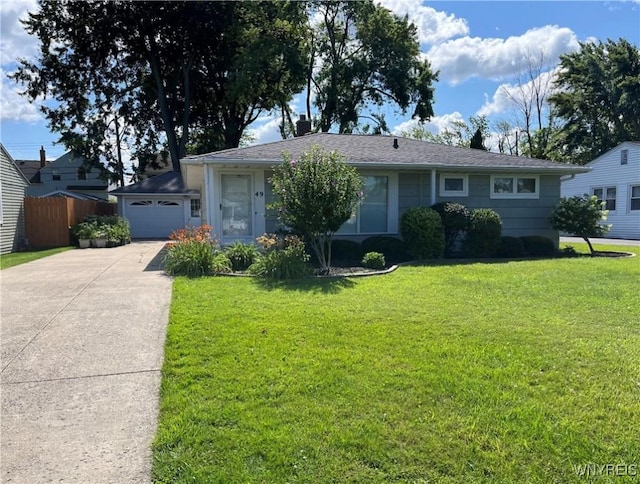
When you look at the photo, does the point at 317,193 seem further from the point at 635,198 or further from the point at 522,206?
the point at 635,198

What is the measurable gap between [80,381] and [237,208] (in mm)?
8209

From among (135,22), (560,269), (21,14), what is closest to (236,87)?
(135,22)

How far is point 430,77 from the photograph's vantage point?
2955cm

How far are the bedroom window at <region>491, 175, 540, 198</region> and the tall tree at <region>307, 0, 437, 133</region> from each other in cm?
1693

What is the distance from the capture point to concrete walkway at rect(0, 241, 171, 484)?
257cm

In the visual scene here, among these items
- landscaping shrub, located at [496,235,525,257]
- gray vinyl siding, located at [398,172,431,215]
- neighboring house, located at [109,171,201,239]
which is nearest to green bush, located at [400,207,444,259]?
Answer: gray vinyl siding, located at [398,172,431,215]

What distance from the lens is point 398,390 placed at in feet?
11.0

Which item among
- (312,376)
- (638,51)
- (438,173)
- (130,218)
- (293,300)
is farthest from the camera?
(638,51)

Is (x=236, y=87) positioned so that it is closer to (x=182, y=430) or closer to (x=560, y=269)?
(x=560, y=269)

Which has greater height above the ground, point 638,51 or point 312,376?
point 638,51

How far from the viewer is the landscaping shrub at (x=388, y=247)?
10.9 metres

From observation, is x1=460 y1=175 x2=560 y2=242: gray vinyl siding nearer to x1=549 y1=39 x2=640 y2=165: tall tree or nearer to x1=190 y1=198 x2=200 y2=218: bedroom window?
x1=190 y1=198 x2=200 y2=218: bedroom window

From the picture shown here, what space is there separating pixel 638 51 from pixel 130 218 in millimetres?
34897

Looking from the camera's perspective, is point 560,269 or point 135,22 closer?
point 560,269
